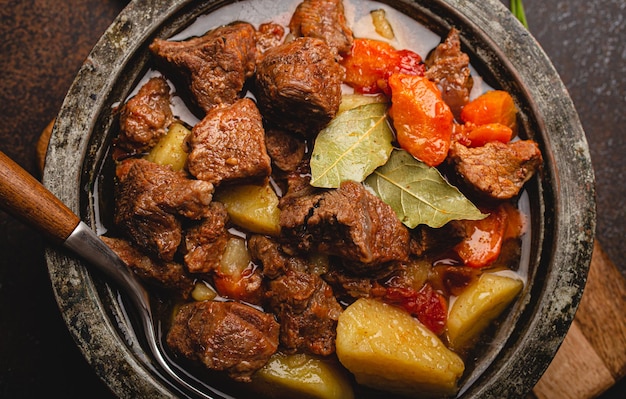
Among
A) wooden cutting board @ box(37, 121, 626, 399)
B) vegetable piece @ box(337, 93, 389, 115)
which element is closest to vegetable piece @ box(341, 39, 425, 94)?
vegetable piece @ box(337, 93, 389, 115)

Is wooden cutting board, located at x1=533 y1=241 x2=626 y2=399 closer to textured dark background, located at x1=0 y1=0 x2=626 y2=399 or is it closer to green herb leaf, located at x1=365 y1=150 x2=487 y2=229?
textured dark background, located at x1=0 y1=0 x2=626 y2=399

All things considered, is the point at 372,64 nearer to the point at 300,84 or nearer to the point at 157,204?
the point at 300,84

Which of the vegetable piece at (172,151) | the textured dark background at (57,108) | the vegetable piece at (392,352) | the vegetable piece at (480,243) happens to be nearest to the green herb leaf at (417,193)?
the vegetable piece at (480,243)

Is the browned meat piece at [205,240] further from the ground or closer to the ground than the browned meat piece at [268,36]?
closer to the ground

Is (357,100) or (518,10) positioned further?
(518,10)

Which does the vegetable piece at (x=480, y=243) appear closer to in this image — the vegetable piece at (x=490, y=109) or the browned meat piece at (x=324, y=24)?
the vegetable piece at (x=490, y=109)

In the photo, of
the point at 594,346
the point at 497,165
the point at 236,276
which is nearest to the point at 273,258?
the point at 236,276

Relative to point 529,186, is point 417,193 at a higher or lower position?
higher
